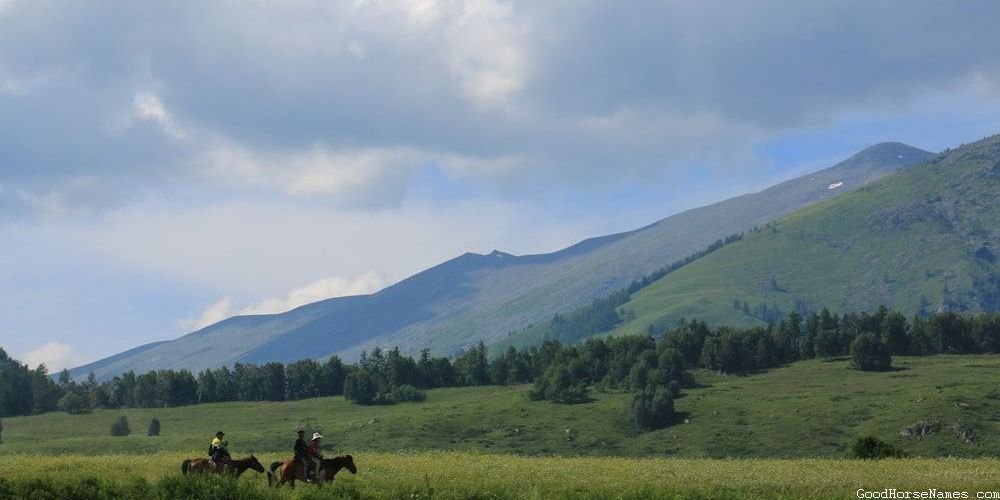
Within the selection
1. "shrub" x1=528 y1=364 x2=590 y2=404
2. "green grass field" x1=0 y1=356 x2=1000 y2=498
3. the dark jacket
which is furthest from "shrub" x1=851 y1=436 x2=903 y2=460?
"shrub" x1=528 y1=364 x2=590 y2=404

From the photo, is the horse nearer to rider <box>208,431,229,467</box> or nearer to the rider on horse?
the rider on horse

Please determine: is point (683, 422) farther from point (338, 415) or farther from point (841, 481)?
point (841, 481)

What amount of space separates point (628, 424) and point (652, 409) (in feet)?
14.3

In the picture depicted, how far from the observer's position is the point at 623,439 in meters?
159

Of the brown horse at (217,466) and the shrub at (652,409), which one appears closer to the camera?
the brown horse at (217,466)

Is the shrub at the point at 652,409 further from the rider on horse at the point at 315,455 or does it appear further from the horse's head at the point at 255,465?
the rider on horse at the point at 315,455

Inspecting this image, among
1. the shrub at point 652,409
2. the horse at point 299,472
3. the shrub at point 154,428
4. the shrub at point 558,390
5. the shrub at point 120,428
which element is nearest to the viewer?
the horse at point 299,472

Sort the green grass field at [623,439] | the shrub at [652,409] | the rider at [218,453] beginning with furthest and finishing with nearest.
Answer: the shrub at [652,409] < the green grass field at [623,439] < the rider at [218,453]

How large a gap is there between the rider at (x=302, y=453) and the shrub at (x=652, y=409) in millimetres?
122166

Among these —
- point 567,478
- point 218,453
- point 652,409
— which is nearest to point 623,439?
point 652,409

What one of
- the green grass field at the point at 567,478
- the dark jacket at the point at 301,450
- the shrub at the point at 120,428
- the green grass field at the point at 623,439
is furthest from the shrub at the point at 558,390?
the dark jacket at the point at 301,450

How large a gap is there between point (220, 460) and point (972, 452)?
110m

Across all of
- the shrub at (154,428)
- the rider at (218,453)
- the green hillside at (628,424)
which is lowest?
the green hillside at (628,424)

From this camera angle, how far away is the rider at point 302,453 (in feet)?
153
